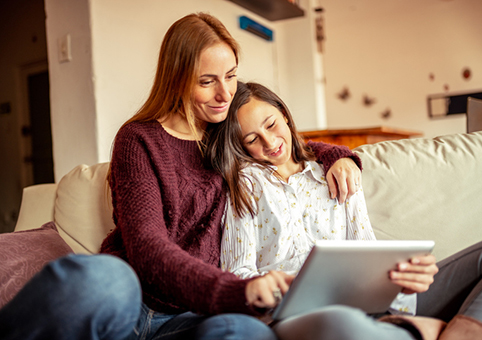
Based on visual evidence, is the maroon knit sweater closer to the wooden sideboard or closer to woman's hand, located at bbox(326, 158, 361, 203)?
woman's hand, located at bbox(326, 158, 361, 203)

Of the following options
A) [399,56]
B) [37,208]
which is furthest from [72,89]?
[399,56]

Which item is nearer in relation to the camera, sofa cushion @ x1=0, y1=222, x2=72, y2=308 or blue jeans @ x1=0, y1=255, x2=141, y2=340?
blue jeans @ x1=0, y1=255, x2=141, y2=340

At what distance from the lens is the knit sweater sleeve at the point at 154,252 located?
2.52 ft

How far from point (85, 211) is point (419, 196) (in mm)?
1034

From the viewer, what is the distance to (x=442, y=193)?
128 cm

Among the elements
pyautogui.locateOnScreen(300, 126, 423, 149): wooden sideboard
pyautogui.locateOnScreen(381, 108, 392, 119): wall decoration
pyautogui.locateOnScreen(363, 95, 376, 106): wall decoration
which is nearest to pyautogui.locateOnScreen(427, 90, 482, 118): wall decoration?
pyautogui.locateOnScreen(381, 108, 392, 119): wall decoration

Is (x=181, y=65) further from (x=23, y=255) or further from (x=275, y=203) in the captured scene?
(x=23, y=255)

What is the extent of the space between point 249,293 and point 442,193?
785mm

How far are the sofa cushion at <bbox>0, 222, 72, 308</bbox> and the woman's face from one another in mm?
563

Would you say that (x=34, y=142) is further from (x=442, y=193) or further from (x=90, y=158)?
(x=442, y=193)

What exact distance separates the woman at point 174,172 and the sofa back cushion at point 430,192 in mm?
209

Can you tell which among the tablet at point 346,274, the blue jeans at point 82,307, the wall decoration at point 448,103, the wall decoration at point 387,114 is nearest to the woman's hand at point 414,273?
the tablet at point 346,274

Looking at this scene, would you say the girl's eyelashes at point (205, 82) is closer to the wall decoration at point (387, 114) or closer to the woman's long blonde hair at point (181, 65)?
the woman's long blonde hair at point (181, 65)

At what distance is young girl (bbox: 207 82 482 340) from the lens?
3.45 feet
